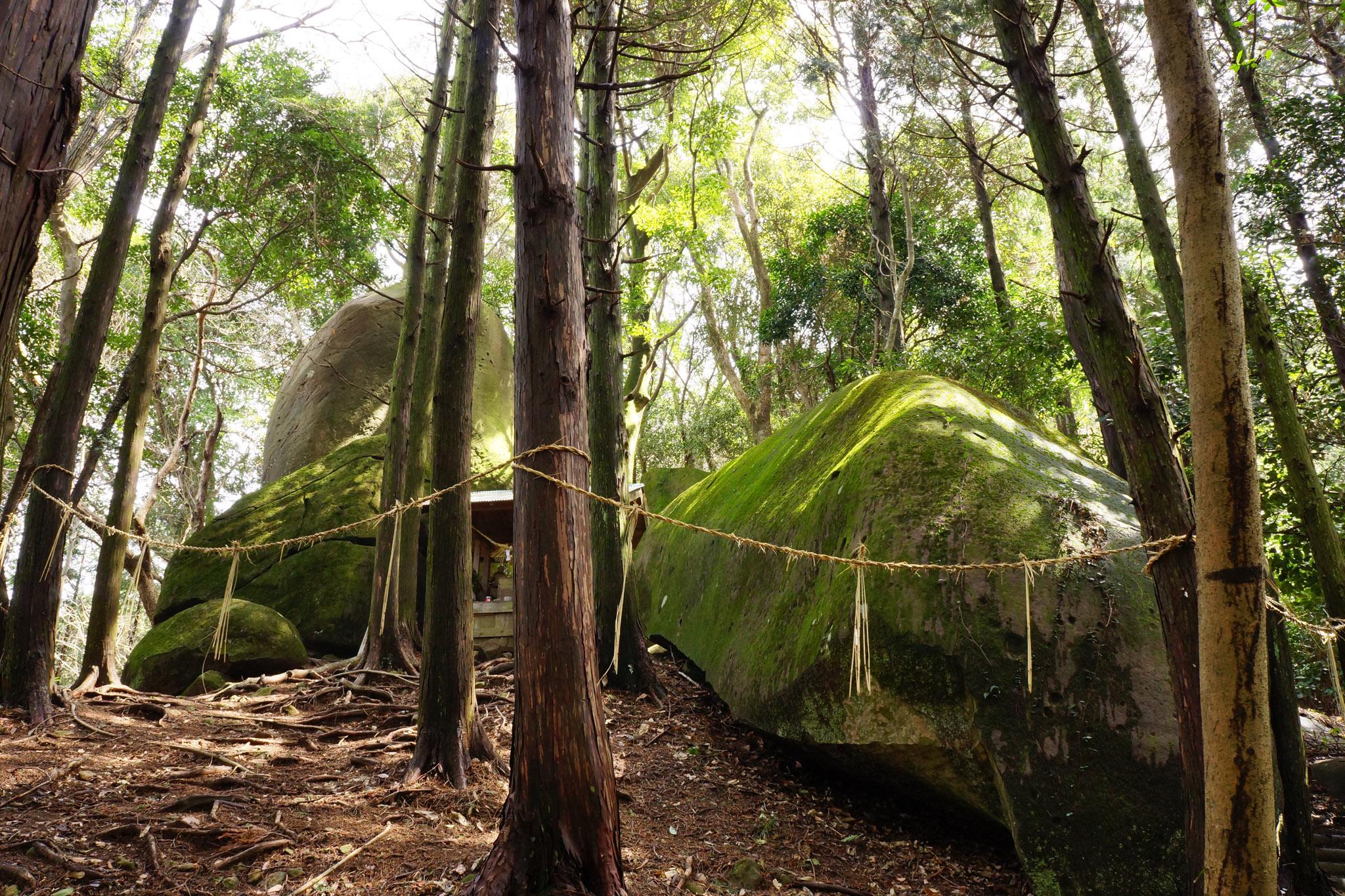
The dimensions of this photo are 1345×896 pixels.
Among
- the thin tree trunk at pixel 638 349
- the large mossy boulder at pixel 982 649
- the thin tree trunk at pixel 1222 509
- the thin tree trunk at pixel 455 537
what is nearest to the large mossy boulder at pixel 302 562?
the thin tree trunk at pixel 638 349

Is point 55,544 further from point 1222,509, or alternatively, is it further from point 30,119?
point 1222,509

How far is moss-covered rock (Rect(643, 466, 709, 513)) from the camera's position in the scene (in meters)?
13.2

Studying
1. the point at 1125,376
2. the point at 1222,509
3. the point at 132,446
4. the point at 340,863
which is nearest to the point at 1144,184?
the point at 1125,376

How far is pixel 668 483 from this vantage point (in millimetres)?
13492

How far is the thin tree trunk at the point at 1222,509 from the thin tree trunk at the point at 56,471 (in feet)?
21.3

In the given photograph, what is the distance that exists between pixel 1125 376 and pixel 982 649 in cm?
153

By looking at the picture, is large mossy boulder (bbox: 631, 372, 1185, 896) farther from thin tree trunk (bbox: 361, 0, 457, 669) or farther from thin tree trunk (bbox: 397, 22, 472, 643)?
thin tree trunk (bbox: 397, 22, 472, 643)

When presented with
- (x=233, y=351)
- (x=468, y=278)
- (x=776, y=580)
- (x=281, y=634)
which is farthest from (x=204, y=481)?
(x=776, y=580)

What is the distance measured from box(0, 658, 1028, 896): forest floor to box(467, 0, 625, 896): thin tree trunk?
0.56m

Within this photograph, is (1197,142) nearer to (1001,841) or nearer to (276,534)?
(1001,841)

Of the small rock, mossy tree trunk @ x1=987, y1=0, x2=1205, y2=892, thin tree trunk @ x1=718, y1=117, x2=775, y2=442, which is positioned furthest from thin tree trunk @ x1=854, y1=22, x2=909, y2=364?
the small rock

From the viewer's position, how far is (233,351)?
16.7m

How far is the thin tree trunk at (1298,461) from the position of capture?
5711 millimetres

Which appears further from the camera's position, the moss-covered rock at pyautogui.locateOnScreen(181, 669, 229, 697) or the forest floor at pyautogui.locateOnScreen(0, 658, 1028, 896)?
the moss-covered rock at pyautogui.locateOnScreen(181, 669, 229, 697)
